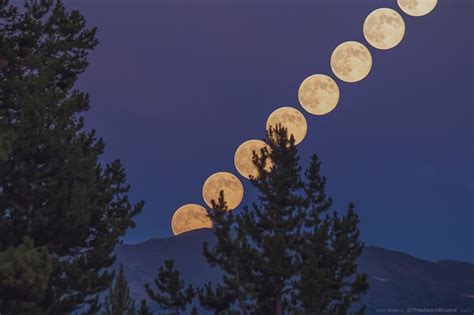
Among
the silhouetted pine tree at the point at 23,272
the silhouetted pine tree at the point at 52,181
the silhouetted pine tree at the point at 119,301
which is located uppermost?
the silhouetted pine tree at the point at 52,181

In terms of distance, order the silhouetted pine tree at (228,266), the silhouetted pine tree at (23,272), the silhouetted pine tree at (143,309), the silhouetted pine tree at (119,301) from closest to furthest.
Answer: the silhouetted pine tree at (23,272) → the silhouetted pine tree at (119,301) → the silhouetted pine tree at (143,309) → the silhouetted pine tree at (228,266)

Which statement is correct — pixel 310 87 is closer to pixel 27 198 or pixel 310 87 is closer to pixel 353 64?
pixel 353 64

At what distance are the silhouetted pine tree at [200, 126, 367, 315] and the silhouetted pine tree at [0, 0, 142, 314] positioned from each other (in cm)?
669

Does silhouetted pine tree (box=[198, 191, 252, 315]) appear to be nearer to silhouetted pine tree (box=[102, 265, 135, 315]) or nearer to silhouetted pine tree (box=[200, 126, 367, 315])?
silhouetted pine tree (box=[200, 126, 367, 315])

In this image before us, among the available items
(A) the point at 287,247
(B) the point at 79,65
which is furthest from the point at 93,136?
(A) the point at 287,247

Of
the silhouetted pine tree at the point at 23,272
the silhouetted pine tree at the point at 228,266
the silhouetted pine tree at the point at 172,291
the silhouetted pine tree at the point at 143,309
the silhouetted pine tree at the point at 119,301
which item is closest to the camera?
the silhouetted pine tree at the point at 23,272

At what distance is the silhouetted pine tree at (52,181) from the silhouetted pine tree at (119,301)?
3.43 m

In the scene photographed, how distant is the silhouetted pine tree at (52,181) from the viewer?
21.4 meters

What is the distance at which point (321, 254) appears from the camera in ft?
99.6

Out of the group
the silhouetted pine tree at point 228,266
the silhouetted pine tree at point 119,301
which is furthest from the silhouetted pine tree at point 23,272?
the silhouetted pine tree at point 228,266

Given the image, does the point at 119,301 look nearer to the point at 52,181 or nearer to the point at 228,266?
the point at 52,181

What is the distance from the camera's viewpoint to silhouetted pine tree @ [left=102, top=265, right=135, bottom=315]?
17750 mm

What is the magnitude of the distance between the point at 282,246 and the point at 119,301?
12717 mm

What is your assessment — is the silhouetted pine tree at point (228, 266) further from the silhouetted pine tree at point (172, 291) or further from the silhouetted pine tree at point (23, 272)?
the silhouetted pine tree at point (23, 272)
